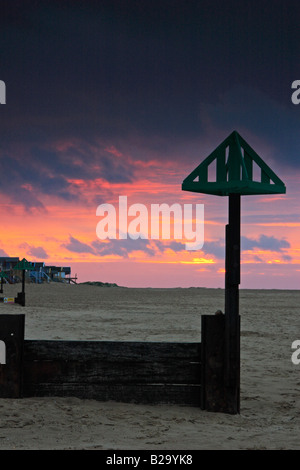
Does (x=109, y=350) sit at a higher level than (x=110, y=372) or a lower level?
higher

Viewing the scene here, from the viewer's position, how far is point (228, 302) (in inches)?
278

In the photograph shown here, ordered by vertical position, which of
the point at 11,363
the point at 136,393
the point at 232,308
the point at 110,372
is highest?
the point at 232,308

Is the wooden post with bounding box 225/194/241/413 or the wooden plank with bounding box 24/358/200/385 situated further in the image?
the wooden plank with bounding box 24/358/200/385

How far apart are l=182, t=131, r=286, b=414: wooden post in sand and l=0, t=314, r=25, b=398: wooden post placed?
2495mm

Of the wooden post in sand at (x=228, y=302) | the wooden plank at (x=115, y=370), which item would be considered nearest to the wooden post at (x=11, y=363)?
the wooden plank at (x=115, y=370)

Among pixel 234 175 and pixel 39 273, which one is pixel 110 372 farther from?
pixel 39 273

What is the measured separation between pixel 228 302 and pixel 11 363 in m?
3.07

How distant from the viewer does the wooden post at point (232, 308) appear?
7055 mm

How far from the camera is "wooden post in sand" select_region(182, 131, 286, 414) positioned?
708cm

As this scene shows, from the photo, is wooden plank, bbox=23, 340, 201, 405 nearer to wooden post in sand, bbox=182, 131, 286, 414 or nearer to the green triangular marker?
wooden post in sand, bbox=182, 131, 286, 414

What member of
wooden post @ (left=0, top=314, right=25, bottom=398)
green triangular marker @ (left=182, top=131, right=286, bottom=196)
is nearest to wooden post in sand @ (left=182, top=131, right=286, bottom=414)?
green triangular marker @ (left=182, top=131, right=286, bottom=196)

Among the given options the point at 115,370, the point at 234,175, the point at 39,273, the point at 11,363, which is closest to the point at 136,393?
the point at 115,370
